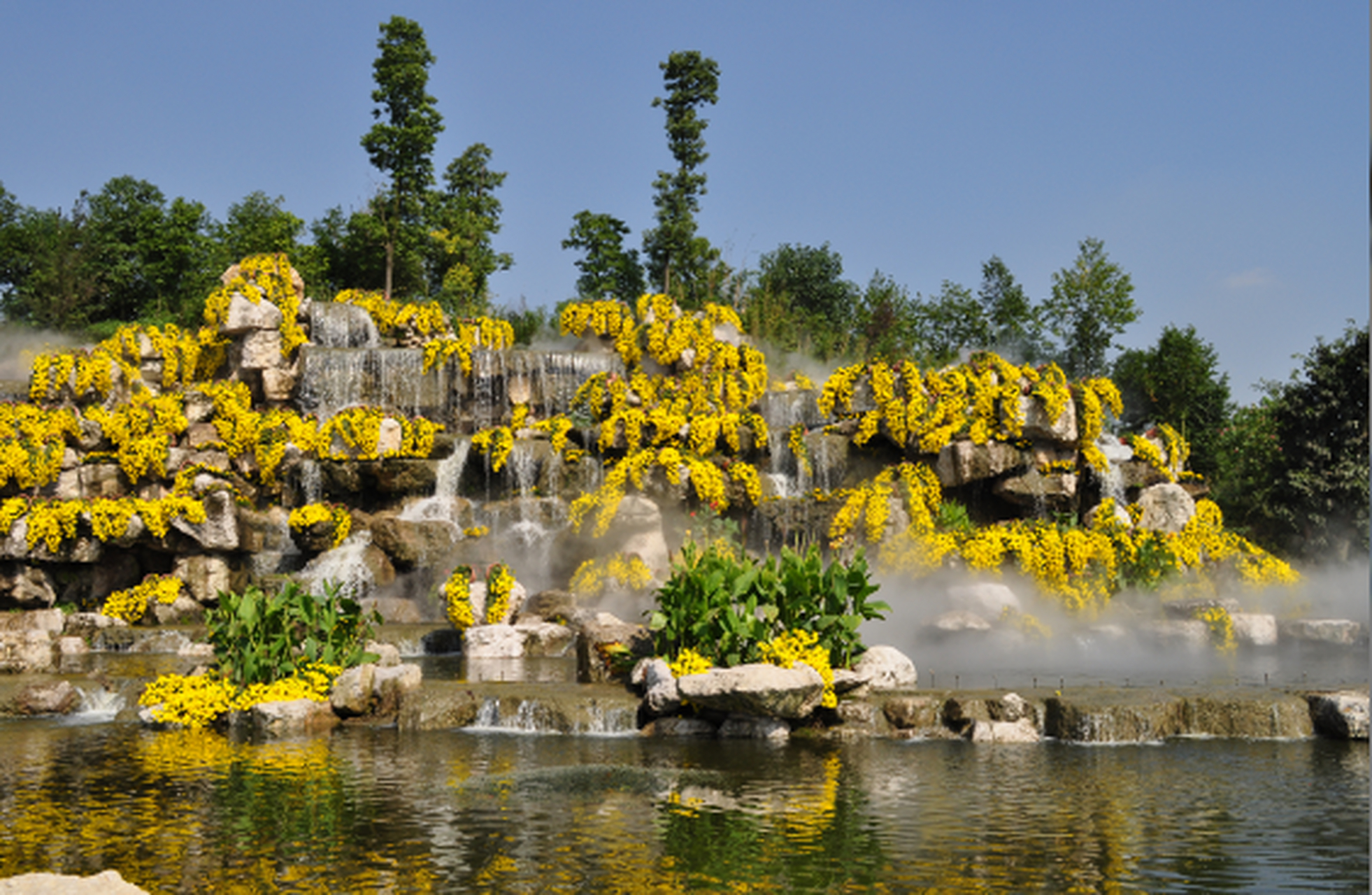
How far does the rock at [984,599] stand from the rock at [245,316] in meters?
18.6

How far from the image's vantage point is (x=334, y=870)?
6.33 metres

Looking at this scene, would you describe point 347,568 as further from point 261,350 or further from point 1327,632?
point 1327,632

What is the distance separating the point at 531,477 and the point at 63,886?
20.3 m

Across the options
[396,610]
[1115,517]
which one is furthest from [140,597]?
[1115,517]

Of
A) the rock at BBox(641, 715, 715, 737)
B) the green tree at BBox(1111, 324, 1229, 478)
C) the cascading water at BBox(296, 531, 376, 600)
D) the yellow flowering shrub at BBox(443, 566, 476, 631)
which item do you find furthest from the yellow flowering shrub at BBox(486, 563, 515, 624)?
the green tree at BBox(1111, 324, 1229, 478)

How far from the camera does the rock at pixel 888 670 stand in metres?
12.5

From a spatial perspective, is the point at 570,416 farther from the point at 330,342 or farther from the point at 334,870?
the point at 334,870

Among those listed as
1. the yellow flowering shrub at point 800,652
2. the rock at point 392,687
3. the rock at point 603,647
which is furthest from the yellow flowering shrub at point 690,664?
the rock at point 392,687

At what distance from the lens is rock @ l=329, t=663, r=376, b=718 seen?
1216 cm

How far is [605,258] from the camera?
47.4m

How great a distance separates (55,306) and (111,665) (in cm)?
3102

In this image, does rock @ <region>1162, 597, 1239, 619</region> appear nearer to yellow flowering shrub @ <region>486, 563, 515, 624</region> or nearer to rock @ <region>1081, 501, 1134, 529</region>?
rock @ <region>1081, 501, 1134, 529</region>

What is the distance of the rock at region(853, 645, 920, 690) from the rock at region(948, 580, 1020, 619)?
21.5ft

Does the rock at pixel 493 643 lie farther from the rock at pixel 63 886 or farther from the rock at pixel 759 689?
the rock at pixel 63 886
